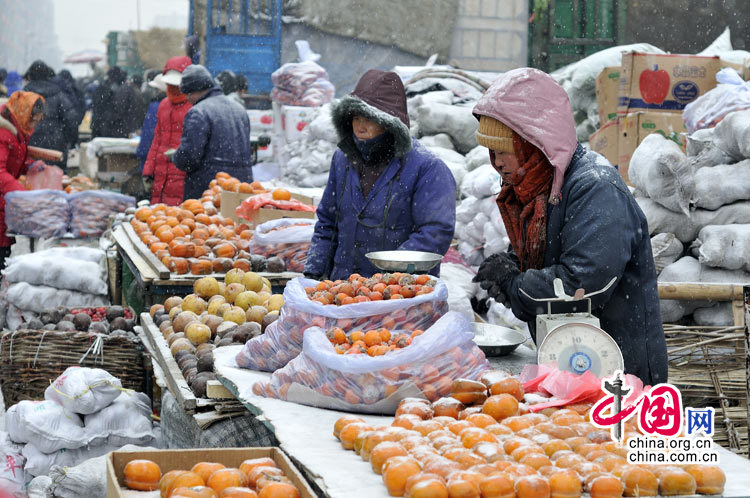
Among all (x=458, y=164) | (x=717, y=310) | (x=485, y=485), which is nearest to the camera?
(x=485, y=485)

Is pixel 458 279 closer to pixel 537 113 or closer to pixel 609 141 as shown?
pixel 609 141

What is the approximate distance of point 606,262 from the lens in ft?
9.88

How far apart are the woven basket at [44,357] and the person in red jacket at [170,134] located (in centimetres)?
371

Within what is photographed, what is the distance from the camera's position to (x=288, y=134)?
34.3 ft

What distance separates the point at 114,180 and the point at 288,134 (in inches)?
129

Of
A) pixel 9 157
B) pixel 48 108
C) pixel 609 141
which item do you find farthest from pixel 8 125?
pixel 609 141

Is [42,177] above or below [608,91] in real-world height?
below

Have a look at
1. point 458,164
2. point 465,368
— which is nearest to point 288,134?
point 458,164

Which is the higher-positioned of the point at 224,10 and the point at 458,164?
the point at 224,10

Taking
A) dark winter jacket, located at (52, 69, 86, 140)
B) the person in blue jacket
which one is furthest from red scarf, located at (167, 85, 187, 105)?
dark winter jacket, located at (52, 69, 86, 140)

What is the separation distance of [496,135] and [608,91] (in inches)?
188

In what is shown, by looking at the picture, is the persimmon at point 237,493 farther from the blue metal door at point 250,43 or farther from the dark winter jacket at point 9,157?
the blue metal door at point 250,43

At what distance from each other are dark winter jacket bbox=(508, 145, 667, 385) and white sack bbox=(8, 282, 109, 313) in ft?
16.7

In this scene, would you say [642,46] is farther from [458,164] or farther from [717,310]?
[717,310]
